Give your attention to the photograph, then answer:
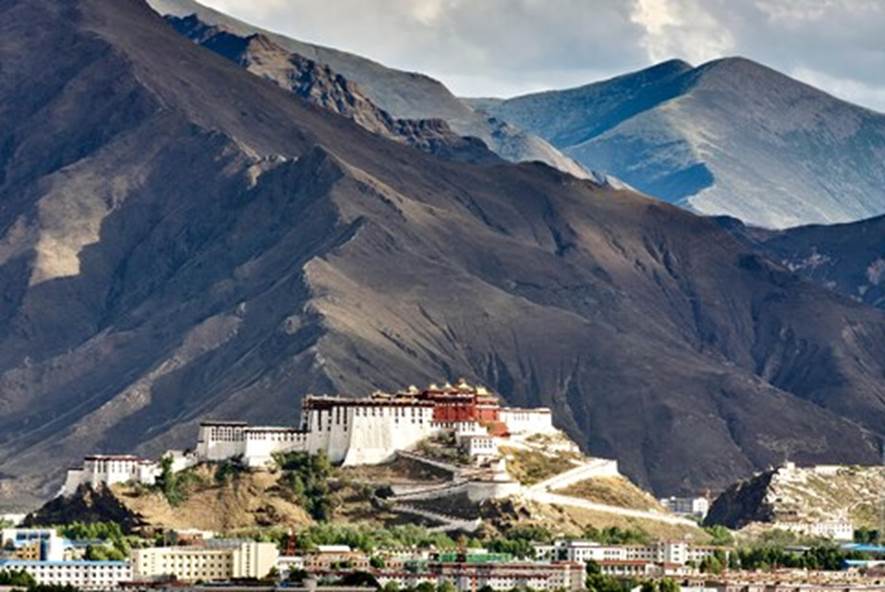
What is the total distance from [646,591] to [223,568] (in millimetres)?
22629

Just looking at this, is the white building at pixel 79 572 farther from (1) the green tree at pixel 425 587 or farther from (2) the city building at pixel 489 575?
(1) the green tree at pixel 425 587

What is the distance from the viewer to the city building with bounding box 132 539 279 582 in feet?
628

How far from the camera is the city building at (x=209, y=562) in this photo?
628 ft

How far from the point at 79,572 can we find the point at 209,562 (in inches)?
330

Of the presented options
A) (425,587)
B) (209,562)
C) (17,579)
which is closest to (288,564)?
(209,562)

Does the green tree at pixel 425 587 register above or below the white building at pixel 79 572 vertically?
below

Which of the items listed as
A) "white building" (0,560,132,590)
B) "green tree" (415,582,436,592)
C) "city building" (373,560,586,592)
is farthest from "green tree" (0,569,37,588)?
"green tree" (415,582,436,592)

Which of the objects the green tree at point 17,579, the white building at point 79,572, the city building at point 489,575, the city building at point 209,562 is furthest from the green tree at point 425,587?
the green tree at point 17,579

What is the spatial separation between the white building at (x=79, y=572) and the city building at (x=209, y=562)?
48.6 inches

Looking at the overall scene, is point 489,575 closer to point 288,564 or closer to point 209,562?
point 288,564

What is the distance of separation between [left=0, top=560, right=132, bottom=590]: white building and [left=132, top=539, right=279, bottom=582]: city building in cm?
124

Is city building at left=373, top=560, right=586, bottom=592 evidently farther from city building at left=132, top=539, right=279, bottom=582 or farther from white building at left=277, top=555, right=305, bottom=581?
city building at left=132, top=539, right=279, bottom=582

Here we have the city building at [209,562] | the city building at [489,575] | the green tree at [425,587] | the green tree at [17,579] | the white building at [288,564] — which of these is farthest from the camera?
the city building at [209,562]

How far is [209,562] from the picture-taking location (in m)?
194
